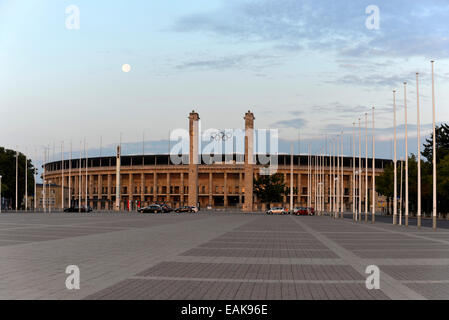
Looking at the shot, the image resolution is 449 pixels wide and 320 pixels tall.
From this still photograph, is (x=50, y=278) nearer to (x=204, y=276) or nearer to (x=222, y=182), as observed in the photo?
(x=204, y=276)

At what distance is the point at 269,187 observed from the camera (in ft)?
384

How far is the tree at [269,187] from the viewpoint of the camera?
11681cm

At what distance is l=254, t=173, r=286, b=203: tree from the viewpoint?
117 meters

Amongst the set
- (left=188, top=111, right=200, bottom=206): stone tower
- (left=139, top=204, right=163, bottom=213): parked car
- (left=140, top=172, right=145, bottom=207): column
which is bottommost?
(left=139, top=204, right=163, bottom=213): parked car

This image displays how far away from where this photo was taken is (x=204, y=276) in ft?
40.1

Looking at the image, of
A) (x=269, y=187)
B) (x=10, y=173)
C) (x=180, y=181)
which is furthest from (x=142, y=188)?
(x=10, y=173)
